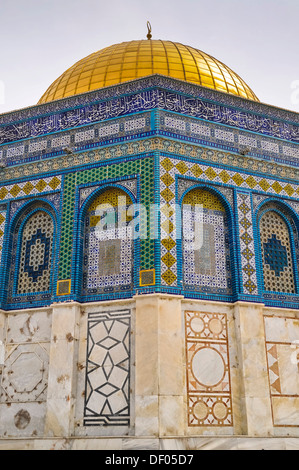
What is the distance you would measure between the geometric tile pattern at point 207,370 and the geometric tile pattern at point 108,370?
1025mm

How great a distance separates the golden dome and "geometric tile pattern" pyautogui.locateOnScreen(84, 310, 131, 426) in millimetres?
5940

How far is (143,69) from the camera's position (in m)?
12.7

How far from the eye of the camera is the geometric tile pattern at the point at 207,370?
8.77m

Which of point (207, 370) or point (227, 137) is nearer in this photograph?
point (207, 370)

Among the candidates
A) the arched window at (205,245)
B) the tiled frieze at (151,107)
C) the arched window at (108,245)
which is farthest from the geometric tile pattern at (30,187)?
the arched window at (205,245)

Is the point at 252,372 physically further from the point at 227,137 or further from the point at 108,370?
the point at 227,137

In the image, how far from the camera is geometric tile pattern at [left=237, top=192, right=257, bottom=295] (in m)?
9.83

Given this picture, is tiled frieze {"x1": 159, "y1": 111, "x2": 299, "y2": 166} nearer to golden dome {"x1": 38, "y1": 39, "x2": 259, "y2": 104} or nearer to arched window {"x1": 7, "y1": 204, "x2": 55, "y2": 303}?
golden dome {"x1": 38, "y1": 39, "x2": 259, "y2": 104}

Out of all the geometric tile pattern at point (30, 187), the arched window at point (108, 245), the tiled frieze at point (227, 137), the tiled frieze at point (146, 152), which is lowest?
the arched window at point (108, 245)

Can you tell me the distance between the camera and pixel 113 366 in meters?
9.01

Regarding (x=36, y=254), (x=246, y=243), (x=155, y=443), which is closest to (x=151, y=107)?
(x=246, y=243)

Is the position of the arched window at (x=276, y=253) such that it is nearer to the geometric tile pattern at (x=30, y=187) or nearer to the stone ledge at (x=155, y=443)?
the stone ledge at (x=155, y=443)

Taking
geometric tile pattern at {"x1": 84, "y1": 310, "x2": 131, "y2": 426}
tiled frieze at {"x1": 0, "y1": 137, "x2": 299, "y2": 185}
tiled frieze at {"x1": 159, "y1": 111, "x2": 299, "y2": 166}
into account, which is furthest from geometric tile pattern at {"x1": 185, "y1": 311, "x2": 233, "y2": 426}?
tiled frieze at {"x1": 159, "y1": 111, "x2": 299, "y2": 166}

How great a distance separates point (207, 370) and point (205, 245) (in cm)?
227
